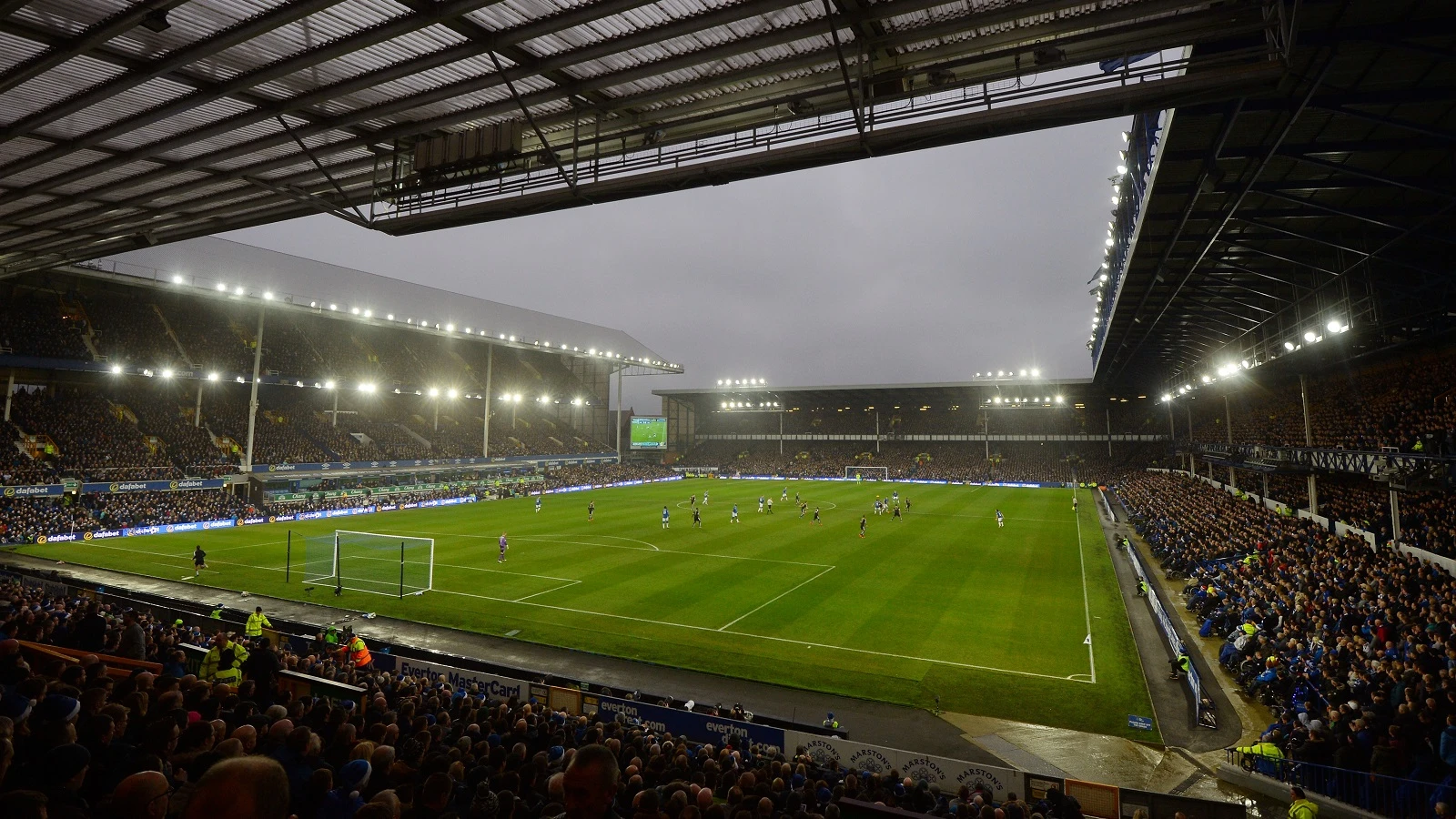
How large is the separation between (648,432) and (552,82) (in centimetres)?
9044

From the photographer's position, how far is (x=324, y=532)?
132 feet

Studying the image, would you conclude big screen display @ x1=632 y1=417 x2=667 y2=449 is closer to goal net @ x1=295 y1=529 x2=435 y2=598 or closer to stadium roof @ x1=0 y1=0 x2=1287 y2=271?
goal net @ x1=295 y1=529 x2=435 y2=598

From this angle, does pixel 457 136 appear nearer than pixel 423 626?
Yes

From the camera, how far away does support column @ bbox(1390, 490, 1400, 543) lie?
20094 millimetres

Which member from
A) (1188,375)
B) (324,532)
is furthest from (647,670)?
(1188,375)

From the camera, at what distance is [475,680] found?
591 inches

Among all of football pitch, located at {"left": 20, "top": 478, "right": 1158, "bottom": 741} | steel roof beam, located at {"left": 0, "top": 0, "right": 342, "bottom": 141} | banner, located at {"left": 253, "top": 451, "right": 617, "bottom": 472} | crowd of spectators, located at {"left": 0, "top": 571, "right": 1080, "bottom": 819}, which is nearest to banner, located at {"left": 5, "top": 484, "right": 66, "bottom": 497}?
football pitch, located at {"left": 20, "top": 478, "right": 1158, "bottom": 741}

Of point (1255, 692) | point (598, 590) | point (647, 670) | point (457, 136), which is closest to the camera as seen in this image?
point (457, 136)

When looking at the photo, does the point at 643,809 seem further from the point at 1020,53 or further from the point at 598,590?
the point at 598,590

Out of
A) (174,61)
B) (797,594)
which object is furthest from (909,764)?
(174,61)

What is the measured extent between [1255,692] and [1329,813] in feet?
19.1

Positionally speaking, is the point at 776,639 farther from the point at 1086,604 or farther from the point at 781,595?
the point at 1086,604

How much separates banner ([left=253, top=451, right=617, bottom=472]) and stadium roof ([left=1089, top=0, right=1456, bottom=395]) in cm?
5735

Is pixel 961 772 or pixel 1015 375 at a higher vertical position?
pixel 1015 375
